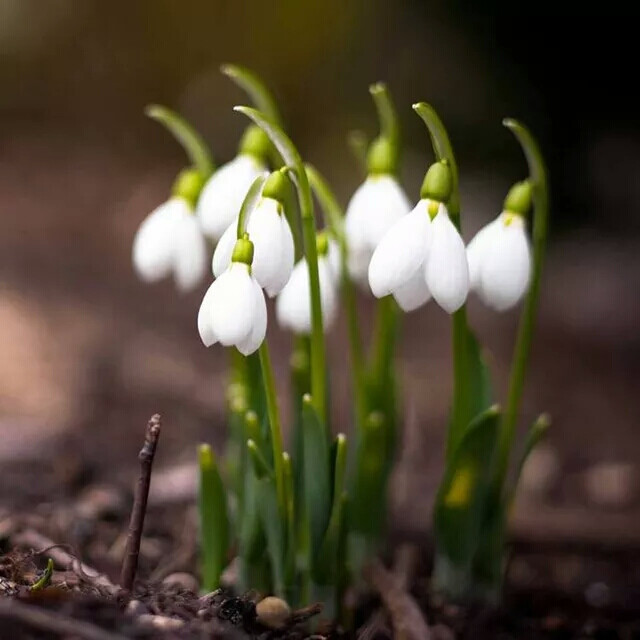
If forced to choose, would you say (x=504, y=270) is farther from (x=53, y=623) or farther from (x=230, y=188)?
(x=53, y=623)

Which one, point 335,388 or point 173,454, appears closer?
point 173,454

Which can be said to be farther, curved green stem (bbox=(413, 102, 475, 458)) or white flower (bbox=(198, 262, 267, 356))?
curved green stem (bbox=(413, 102, 475, 458))

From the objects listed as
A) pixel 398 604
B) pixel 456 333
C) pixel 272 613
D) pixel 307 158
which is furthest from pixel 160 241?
pixel 307 158

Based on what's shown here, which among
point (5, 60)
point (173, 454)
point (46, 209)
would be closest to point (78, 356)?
point (173, 454)

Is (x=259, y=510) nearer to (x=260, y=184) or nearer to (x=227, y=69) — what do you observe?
(x=260, y=184)

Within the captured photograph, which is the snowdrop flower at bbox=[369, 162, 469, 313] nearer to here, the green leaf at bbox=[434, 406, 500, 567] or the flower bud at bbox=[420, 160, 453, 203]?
the flower bud at bbox=[420, 160, 453, 203]

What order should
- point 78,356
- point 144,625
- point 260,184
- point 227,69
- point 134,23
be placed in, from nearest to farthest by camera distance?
1. point 144,625
2. point 260,184
3. point 227,69
4. point 78,356
5. point 134,23

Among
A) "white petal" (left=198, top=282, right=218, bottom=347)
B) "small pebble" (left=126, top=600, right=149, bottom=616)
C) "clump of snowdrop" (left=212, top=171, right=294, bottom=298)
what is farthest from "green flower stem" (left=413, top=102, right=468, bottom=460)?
"small pebble" (left=126, top=600, right=149, bottom=616)
